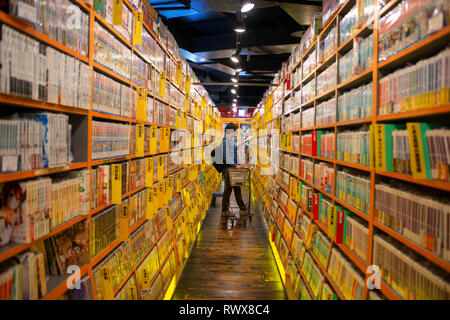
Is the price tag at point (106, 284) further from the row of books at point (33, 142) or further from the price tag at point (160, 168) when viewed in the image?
the price tag at point (160, 168)

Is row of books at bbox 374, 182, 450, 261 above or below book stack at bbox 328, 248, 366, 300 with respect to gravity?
above

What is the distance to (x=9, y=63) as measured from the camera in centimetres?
106

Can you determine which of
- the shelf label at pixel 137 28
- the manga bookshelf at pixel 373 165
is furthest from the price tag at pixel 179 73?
the manga bookshelf at pixel 373 165

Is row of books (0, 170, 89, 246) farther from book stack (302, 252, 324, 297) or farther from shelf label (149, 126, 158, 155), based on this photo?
book stack (302, 252, 324, 297)

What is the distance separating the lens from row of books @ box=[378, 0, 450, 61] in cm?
113

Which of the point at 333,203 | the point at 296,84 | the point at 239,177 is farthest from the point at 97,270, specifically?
the point at 239,177

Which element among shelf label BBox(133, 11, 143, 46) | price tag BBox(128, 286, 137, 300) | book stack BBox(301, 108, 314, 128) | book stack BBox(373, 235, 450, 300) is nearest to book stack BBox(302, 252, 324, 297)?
book stack BBox(373, 235, 450, 300)

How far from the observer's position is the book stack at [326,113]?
2344 mm

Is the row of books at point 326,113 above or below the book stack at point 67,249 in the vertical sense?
above

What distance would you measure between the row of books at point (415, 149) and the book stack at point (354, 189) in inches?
12.3

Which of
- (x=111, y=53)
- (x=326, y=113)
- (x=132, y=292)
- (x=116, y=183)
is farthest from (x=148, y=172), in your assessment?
(x=326, y=113)

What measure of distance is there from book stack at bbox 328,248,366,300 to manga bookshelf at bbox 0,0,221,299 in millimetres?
1510
